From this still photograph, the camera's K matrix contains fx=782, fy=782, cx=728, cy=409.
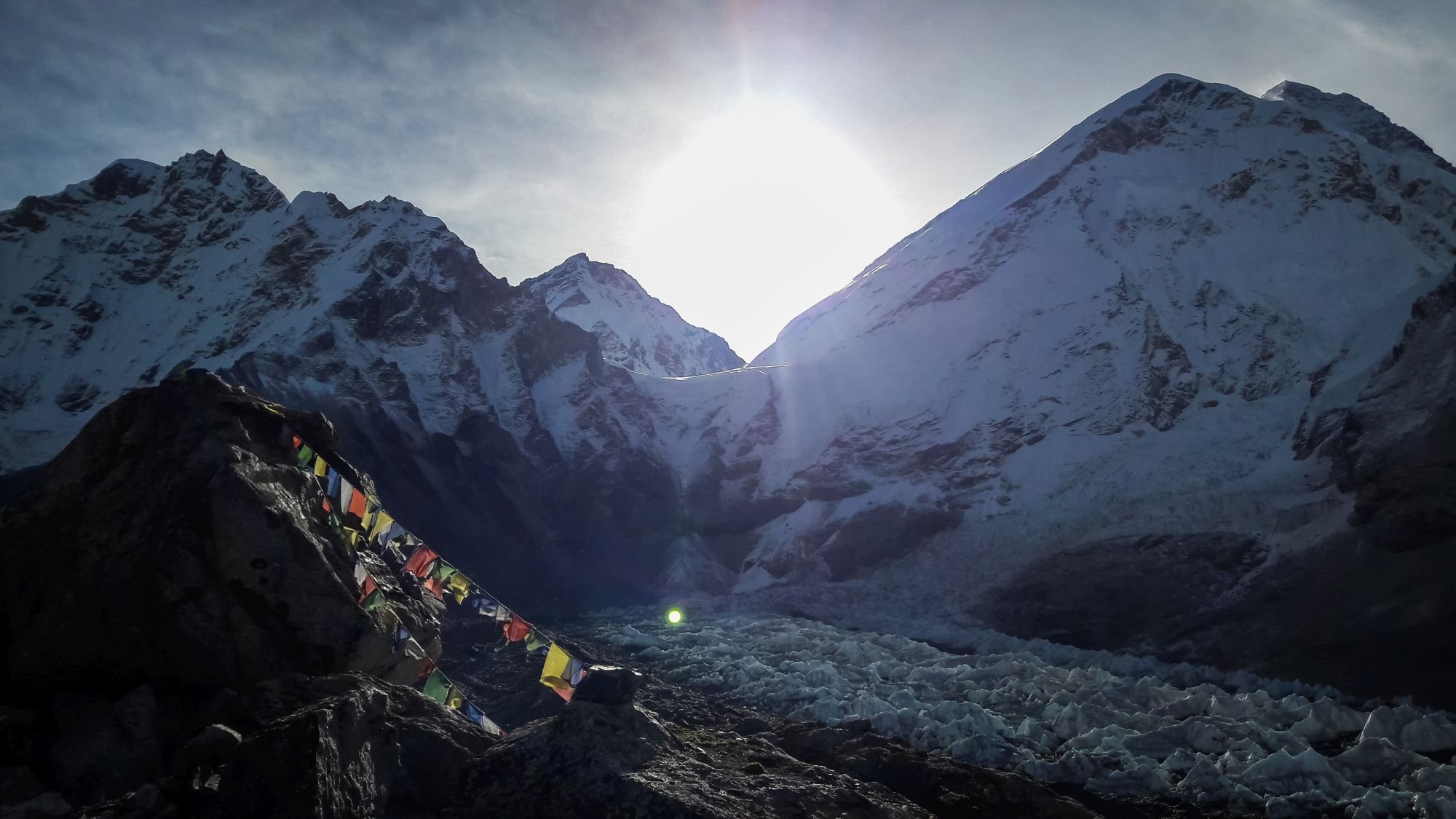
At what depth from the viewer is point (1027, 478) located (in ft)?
156

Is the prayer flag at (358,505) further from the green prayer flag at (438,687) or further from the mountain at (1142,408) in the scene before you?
the mountain at (1142,408)

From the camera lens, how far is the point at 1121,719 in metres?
20.2

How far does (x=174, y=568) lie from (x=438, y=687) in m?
4.98

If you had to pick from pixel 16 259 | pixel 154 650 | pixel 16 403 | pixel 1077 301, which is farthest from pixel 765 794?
pixel 16 259

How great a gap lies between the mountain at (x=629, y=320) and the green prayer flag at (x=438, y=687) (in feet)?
367

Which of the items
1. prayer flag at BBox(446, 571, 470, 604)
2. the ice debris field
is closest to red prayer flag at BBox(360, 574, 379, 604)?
prayer flag at BBox(446, 571, 470, 604)

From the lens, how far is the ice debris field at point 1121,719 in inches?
608

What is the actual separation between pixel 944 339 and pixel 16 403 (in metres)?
78.0

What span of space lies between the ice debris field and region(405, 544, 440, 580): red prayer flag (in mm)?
10668

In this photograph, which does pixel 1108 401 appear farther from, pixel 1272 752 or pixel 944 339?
pixel 1272 752

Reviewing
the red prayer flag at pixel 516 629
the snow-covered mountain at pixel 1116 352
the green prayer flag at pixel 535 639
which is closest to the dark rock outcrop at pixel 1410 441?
the snow-covered mountain at pixel 1116 352

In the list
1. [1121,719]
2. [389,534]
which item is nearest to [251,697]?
[389,534]

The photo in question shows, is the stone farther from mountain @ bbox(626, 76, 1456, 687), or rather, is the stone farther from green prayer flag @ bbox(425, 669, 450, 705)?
mountain @ bbox(626, 76, 1456, 687)

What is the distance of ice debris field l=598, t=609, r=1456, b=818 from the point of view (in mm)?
15445
